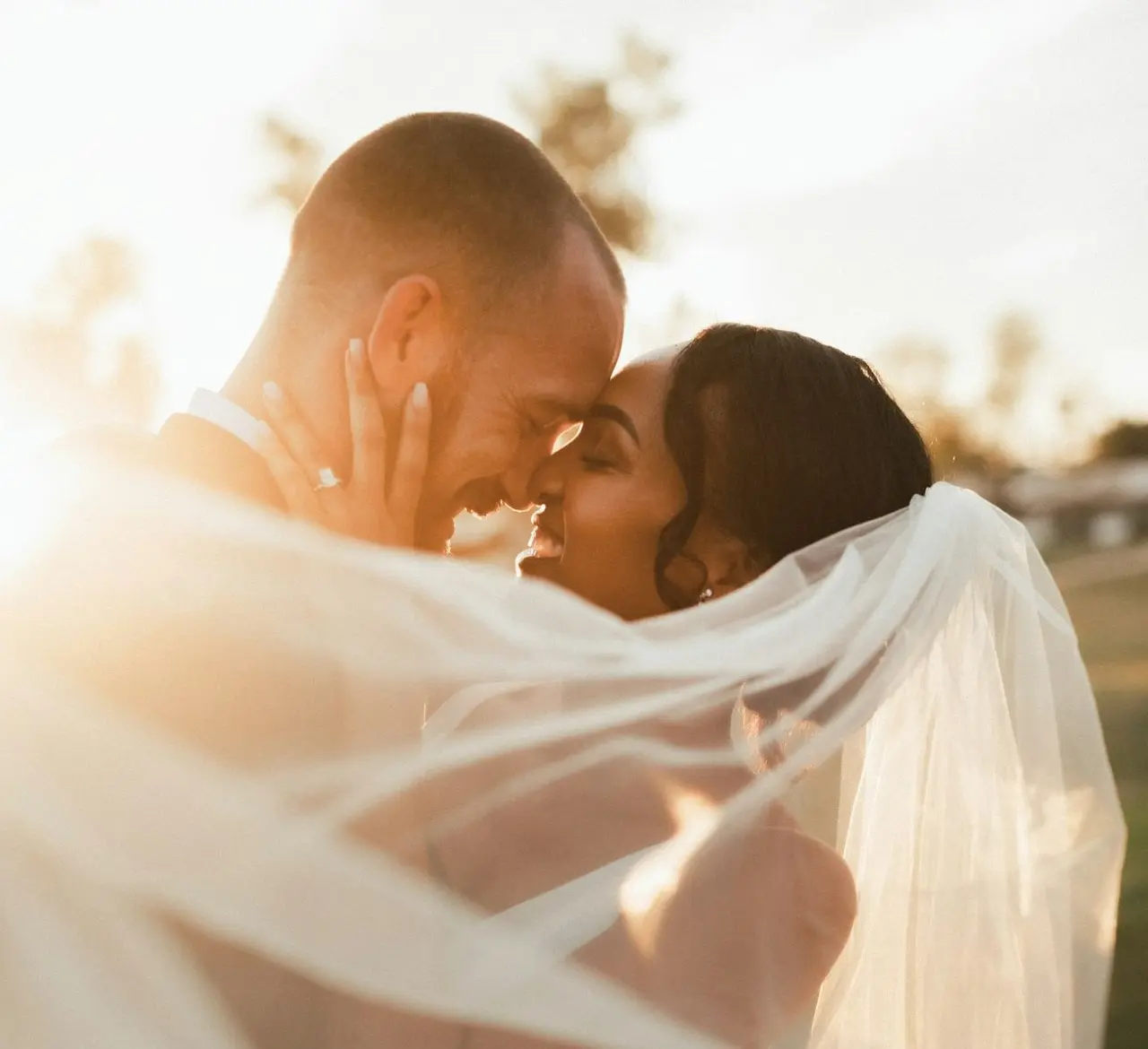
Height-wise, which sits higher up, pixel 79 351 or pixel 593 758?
pixel 79 351

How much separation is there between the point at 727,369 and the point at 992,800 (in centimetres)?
106

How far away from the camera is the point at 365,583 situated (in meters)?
1.76

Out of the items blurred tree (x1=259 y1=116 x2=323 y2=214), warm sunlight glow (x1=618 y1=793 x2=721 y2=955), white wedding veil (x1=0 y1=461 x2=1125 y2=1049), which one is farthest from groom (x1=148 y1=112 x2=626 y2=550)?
blurred tree (x1=259 y1=116 x2=323 y2=214)

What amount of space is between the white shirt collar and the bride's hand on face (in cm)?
2

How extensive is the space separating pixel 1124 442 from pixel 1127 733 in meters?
36.0

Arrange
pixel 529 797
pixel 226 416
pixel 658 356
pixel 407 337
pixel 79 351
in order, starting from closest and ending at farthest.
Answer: pixel 529 797 → pixel 226 416 → pixel 407 337 → pixel 658 356 → pixel 79 351

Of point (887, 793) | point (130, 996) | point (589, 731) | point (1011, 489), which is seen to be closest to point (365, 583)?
point (589, 731)

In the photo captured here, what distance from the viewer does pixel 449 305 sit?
2549 millimetres

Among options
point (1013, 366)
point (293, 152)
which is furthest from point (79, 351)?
point (1013, 366)

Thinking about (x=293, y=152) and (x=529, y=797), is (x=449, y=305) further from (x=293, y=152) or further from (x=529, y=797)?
(x=293, y=152)

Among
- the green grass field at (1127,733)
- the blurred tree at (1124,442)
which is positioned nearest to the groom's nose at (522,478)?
the green grass field at (1127,733)

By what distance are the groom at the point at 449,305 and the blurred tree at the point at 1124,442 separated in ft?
128

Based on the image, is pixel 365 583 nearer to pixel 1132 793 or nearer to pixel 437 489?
pixel 437 489

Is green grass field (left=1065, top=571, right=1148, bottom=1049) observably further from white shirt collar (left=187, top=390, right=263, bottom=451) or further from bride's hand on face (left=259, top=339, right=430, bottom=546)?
white shirt collar (left=187, top=390, right=263, bottom=451)
